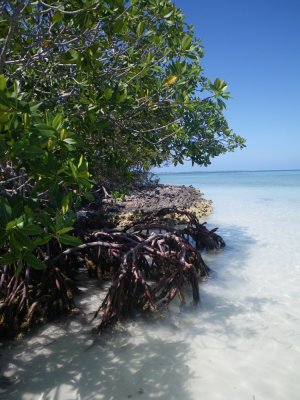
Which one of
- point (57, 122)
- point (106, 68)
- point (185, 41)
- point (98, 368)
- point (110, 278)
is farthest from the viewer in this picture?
point (110, 278)

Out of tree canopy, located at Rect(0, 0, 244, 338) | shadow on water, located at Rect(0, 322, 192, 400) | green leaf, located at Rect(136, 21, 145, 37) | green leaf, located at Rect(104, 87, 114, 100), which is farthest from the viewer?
green leaf, located at Rect(136, 21, 145, 37)

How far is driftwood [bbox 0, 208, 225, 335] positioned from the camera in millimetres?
3029

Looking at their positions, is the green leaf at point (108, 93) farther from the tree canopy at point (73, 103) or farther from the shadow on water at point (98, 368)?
the shadow on water at point (98, 368)

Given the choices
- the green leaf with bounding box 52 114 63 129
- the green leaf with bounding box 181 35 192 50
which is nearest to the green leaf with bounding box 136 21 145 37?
the green leaf with bounding box 181 35 192 50

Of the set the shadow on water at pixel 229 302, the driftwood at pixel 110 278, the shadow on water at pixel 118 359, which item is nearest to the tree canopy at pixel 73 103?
the driftwood at pixel 110 278

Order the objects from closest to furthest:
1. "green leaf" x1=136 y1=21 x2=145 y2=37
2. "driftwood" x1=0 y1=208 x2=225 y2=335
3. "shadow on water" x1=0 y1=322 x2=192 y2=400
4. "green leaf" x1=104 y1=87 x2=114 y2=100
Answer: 1. "shadow on water" x1=0 y1=322 x2=192 y2=400
2. "green leaf" x1=104 y1=87 x2=114 y2=100
3. "green leaf" x1=136 y1=21 x2=145 y2=37
4. "driftwood" x1=0 y1=208 x2=225 y2=335

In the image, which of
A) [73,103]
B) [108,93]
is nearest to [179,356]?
[108,93]

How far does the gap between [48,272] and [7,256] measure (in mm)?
1904

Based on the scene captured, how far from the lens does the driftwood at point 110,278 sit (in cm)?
303

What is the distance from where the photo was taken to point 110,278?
4.21m

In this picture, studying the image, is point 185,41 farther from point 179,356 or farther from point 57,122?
point 179,356

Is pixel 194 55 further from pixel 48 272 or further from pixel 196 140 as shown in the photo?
pixel 48 272

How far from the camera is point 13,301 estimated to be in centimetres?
302

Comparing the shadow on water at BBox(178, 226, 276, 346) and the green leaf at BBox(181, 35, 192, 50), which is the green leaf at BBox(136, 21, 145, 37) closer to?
the green leaf at BBox(181, 35, 192, 50)
